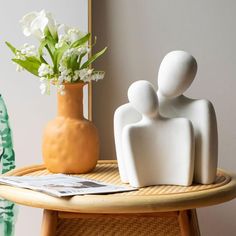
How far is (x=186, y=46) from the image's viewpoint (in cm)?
163

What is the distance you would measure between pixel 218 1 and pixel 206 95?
0.90 ft

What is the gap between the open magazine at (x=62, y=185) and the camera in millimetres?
1101

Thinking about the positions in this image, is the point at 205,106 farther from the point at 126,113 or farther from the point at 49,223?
the point at 49,223

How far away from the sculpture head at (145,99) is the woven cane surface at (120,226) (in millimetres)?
281

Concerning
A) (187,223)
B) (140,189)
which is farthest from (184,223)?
(140,189)

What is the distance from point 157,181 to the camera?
1.22 metres

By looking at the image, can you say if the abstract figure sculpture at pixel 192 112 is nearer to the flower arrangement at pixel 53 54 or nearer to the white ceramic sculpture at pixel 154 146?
the white ceramic sculpture at pixel 154 146

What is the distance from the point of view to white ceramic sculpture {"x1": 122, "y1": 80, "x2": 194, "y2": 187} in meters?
1.18

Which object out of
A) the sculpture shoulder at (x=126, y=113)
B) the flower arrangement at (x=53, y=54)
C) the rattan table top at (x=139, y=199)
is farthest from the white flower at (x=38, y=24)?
the rattan table top at (x=139, y=199)

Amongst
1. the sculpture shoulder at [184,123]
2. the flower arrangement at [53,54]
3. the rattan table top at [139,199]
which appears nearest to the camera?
the rattan table top at [139,199]

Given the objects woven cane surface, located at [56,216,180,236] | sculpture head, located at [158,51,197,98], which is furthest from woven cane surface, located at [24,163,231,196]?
sculpture head, located at [158,51,197,98]

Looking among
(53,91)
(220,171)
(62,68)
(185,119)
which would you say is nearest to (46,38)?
(62,68)

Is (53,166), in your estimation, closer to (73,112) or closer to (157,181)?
(73,112)

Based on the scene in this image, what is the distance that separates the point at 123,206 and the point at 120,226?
0.96 feet
